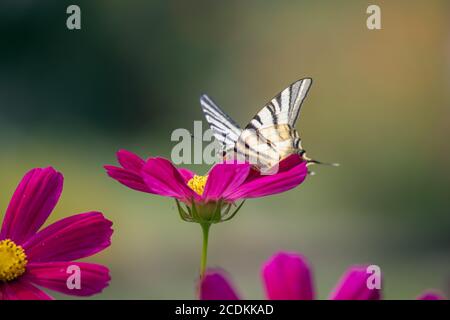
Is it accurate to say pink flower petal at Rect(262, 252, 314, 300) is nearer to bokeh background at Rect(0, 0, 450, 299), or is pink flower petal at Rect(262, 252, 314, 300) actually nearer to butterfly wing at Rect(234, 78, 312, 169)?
butterfly wing at Rect(234, 78, 312, 169)

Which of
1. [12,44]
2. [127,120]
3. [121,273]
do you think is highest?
[12,44]

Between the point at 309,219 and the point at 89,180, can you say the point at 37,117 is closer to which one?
the point at 89,180

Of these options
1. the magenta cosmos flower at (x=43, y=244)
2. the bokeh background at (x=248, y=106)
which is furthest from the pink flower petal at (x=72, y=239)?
the bokeh background at (x=248, y=106)

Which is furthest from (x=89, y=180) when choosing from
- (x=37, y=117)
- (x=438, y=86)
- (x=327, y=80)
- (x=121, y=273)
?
(x=438, y=86)

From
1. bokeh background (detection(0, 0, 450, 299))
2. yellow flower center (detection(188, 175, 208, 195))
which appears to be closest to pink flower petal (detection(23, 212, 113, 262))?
yellow flower center (detection(188, 175, 208, 195))

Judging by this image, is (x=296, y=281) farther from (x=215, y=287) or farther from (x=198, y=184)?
(x=198, y=184)
